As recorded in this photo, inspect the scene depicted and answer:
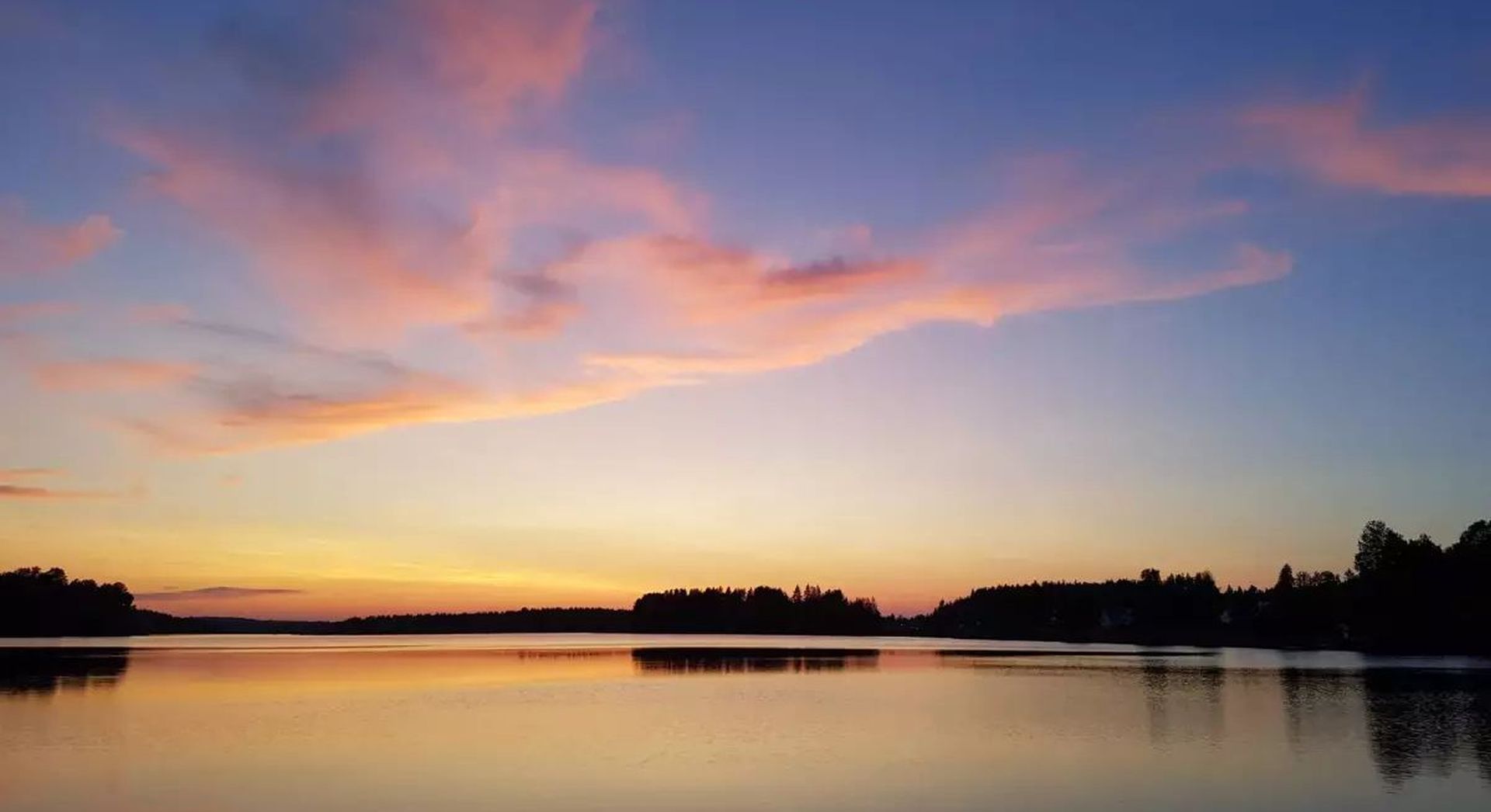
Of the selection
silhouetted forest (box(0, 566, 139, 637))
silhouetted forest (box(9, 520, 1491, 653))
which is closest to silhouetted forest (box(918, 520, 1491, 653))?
silhouetted forest (box(9, 520, 1491, 653))

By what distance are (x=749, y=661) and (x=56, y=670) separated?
4868 cm

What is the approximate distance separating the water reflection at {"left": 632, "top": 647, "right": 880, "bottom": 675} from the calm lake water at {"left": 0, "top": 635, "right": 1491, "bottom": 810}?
12472 millimetres

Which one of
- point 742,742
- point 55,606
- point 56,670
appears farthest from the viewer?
point 55,606

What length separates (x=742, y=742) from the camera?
3145cm

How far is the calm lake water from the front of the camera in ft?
75.4

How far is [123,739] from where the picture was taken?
30875mm

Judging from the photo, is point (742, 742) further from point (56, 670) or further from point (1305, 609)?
point (1305, 609)

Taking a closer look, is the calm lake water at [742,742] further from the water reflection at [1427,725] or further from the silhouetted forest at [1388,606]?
the silhouetted forest at [1388,606]

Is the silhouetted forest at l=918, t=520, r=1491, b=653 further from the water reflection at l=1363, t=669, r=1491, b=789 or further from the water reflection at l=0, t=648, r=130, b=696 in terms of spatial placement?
the water reflection at l=0, t=648, r=130, b=696

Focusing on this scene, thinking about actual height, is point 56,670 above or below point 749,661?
above

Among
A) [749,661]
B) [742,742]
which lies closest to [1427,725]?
[742,742]

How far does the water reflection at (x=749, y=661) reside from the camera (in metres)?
75.1

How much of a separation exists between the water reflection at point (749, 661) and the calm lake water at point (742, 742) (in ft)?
40.9

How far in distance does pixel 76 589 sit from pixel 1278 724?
161260mm
